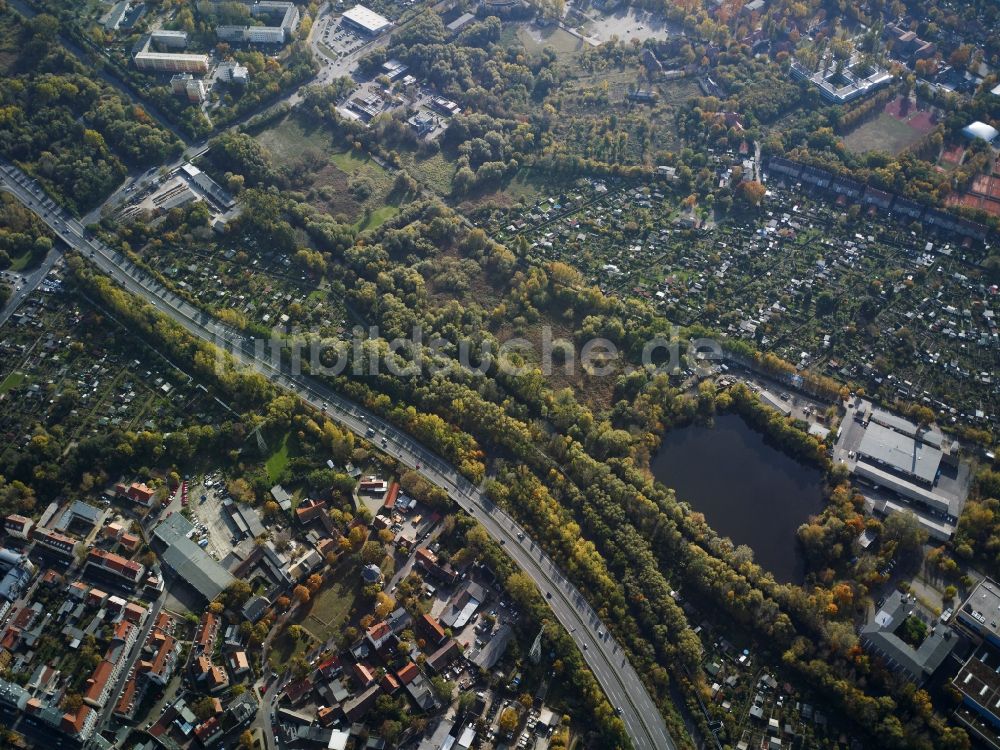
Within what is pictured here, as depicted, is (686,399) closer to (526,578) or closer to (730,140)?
(526,578)

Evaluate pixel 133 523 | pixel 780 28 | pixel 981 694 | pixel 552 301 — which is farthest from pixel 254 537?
pixel 780 28

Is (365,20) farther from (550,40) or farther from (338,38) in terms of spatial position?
(550,40)

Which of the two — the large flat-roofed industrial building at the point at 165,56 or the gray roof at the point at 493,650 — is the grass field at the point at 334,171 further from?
the gray roof at the point at 493,650

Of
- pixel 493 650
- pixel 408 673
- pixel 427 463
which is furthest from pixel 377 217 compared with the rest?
pixel 408 673

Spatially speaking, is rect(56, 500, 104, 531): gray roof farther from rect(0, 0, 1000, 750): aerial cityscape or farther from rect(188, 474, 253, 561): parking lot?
rect(188, 474, 253, 561): parking lot

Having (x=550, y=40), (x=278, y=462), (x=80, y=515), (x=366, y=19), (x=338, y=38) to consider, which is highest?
(x=550, y=40)
